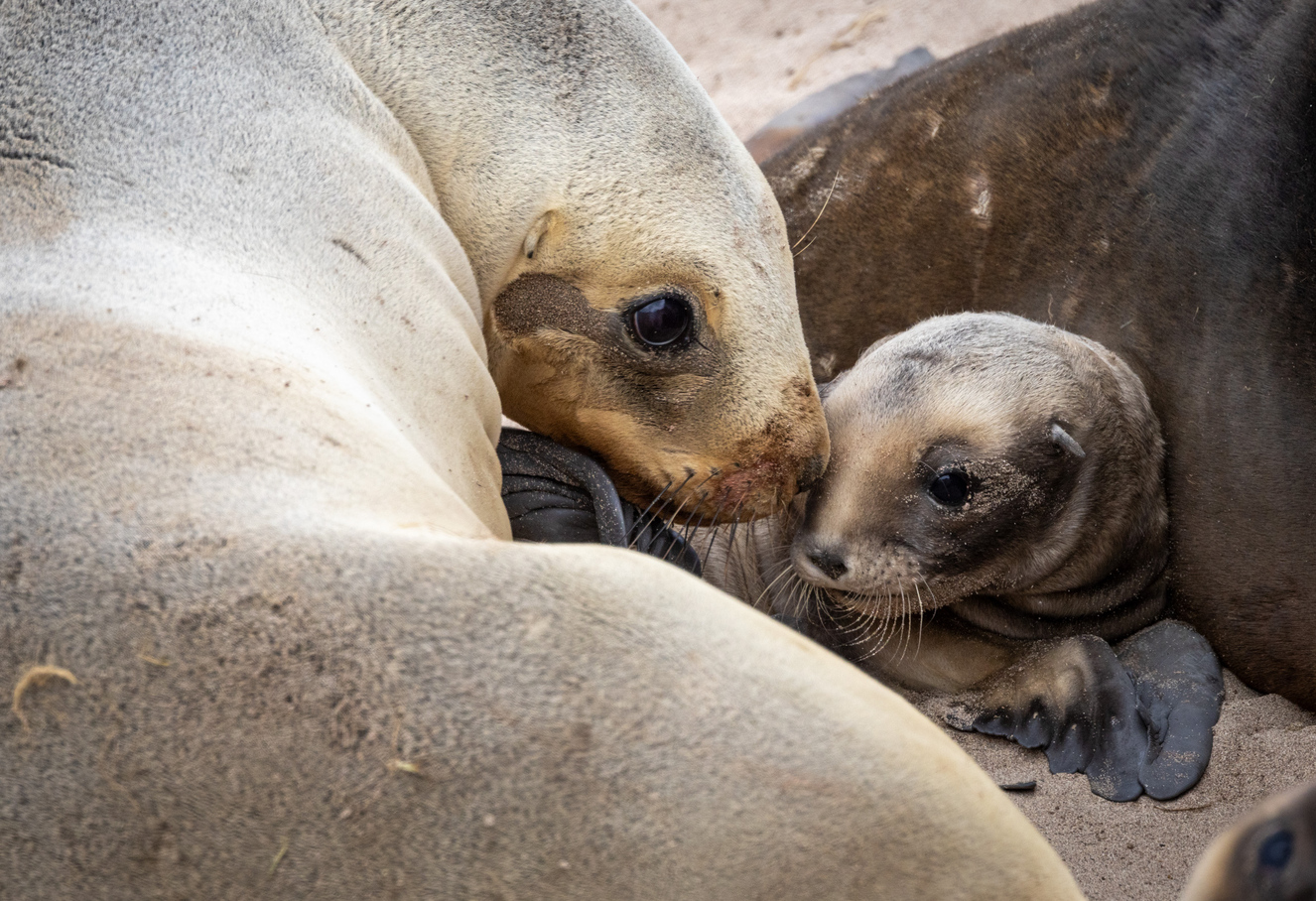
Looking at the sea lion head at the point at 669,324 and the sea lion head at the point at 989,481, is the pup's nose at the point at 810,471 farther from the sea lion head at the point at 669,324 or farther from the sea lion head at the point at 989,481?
the sea lion head at the point at 989,481

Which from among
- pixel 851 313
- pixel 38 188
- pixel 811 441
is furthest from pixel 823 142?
pixel 38 188

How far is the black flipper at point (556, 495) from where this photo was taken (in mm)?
2969

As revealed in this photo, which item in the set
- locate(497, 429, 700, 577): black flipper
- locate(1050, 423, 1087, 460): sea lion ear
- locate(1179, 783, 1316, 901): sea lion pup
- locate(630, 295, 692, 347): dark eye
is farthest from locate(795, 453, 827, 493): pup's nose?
locate(1179, 783, 1316, 901): sea lion pup

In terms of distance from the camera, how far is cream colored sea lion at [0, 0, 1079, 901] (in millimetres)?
1383

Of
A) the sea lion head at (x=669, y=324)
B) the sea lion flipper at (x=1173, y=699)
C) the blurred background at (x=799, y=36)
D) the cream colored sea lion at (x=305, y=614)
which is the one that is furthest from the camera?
the blurred background at (x=799, y=36)

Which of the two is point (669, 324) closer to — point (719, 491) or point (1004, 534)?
point (719, 491)

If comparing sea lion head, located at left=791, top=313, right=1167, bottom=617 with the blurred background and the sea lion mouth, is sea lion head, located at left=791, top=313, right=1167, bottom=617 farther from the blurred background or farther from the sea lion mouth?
the blurred background

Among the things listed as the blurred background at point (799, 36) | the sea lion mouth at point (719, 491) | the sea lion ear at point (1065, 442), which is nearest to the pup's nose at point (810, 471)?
the sea lion mouth at point (719, 491)

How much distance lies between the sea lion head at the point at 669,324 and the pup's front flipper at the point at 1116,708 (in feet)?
2.74

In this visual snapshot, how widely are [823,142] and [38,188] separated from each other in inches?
124

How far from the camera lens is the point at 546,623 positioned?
1.52 meters

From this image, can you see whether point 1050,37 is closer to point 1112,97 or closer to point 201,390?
point 1112,97

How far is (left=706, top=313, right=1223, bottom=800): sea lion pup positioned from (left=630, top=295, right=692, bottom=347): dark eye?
2.57 ft

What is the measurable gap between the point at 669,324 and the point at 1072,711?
4.52 ft
